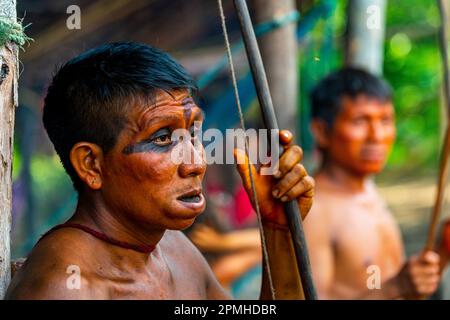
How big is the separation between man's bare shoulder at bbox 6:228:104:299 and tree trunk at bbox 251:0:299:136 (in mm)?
2483

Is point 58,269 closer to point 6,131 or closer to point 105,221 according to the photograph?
point 105,221

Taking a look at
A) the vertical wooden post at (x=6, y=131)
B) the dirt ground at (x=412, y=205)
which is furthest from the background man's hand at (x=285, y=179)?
the dirt ground at (x=412, y=205)

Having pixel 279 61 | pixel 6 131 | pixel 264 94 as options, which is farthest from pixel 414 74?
pixel 6 131

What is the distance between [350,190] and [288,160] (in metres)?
2.65

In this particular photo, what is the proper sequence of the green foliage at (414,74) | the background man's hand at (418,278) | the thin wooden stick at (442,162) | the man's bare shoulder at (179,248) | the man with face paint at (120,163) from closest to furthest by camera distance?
the man with face paint at (120,163)
the man's bare shoulder at (179,248)
the thin wooden stick at (442,162)
the background man's hand at (418,278)
the green foliage at (414,74)

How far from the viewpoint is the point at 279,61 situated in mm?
4867

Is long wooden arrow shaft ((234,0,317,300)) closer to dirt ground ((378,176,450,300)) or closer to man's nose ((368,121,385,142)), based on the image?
man's nose ((368,121,385,142))

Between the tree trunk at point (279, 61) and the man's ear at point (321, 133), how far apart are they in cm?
64

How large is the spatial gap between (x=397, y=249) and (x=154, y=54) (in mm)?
3339

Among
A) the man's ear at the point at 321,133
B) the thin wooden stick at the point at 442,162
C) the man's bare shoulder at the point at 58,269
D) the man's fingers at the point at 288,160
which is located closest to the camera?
the man's bare shoulder at the point at 58,269

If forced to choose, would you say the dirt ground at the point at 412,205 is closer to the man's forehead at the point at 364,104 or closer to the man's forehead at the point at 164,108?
the man's forehead at the point at 364,104

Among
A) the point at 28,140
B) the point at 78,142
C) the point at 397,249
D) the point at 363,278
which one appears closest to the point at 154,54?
the point at 78,142

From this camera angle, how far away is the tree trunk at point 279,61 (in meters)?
4.85
